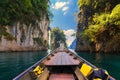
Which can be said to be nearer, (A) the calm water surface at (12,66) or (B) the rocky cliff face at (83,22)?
(A) the calm water surface at (12,66)

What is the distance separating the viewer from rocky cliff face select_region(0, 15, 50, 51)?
58625mm

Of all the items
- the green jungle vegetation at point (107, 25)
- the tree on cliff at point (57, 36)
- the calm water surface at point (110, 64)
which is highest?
the tree on cliff at point (57, 36)

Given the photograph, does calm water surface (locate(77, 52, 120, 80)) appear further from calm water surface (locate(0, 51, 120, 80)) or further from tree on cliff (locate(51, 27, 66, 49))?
tree on cliff (locate(51, 27, 66, 49))

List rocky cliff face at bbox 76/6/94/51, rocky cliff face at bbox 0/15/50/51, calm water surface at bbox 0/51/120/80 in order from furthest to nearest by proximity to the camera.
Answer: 1. rocky cliff face at bbox 76/6/94/51
2. rocky cliff face at bbox 0/15/50/51
3. calm water surface at bbox 0/51/120/80

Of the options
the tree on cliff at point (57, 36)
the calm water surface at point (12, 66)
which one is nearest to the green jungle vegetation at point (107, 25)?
the calm water surface at point (12, 66)

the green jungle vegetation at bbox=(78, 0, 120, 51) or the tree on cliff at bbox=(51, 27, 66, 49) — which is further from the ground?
the tree on cliff at bbox=(51, 27, 66, 49)

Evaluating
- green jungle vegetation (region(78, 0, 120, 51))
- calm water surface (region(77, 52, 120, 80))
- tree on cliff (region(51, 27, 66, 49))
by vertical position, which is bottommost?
calm water surface (region(77, 52, 120, 80))

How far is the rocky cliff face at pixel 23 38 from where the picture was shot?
5862cm

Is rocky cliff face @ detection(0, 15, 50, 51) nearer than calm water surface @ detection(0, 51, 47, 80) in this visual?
No

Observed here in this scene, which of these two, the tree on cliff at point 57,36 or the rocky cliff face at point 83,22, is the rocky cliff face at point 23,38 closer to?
the rocky cliff face at point 83,22

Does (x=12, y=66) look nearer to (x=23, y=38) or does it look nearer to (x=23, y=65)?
(x=23, y=65)

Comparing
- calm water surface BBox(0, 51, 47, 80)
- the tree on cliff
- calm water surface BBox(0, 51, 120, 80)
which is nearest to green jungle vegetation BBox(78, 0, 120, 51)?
calm water surface BBox(0, 51, 120, 80)

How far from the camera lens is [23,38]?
226 ft

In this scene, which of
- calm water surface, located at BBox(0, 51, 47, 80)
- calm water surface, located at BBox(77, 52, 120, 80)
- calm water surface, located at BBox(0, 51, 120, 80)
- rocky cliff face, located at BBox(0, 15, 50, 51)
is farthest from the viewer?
rocky cliff face, located at BBox(0, 15, 50, 51)
